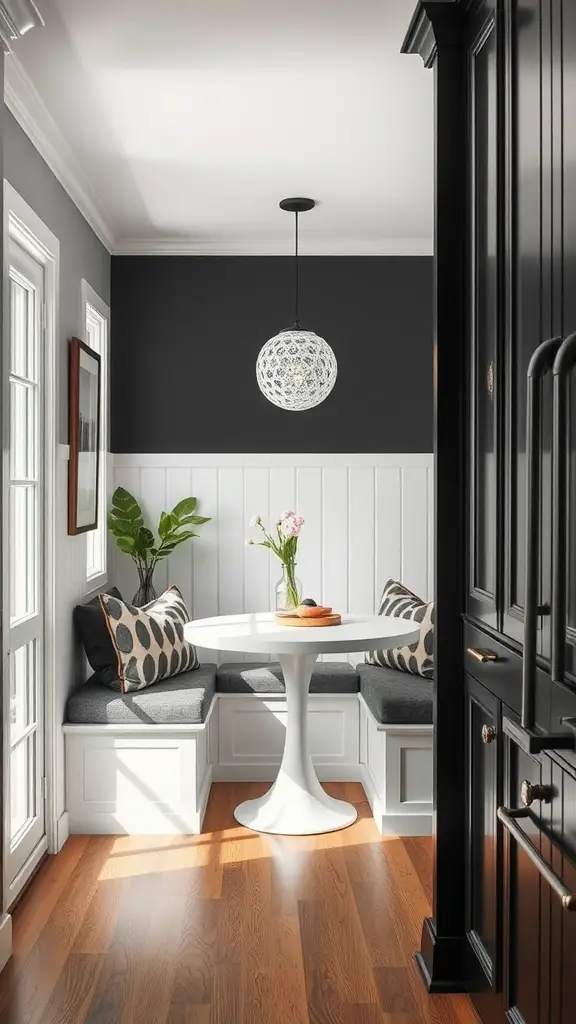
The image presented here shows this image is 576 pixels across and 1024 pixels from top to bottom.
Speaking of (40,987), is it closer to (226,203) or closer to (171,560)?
(171,560)

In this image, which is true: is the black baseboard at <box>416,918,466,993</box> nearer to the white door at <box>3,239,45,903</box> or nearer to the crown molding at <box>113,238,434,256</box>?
the white door at <box>3,239,45,903</box>

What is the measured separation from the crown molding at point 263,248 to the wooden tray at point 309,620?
2.21 meters

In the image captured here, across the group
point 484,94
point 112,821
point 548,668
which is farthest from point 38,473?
point 548,668

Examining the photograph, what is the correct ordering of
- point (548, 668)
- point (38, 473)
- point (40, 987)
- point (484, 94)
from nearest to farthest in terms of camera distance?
point (548, 668) < point (484, 94) < point (40, 987) < point (38, 473)

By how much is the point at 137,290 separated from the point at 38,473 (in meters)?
1.92

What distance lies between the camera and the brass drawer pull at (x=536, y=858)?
58.4 inches

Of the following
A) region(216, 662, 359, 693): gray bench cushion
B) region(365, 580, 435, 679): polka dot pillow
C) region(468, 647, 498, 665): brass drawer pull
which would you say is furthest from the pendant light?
region(468, 647, 498, 665): brass drawer pull

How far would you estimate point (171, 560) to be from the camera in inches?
207

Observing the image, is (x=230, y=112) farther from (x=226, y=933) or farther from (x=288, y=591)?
(x=226, y=933)

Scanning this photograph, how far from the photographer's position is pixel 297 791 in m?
4.02

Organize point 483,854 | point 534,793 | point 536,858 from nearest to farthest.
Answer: point 536,858 → point 534,793 → point 483,854

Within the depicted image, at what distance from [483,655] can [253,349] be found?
130 inches

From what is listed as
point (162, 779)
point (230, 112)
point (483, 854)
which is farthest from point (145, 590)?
point (483, 854)

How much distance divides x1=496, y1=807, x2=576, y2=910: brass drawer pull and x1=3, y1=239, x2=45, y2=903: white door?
78.0 inches
